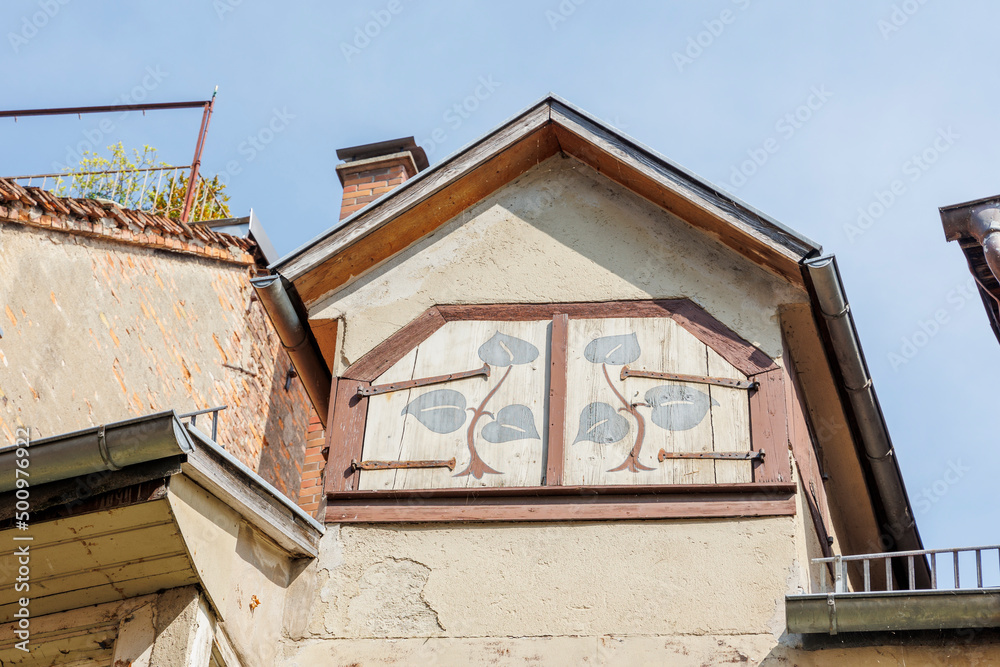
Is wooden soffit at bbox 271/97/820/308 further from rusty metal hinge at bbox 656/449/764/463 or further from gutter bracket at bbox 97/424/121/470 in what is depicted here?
gutter bracket at bbox 97/424/121/470

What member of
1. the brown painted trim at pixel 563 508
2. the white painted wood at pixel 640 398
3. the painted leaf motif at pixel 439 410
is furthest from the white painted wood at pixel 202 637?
the white painted wood at pixel 640 398

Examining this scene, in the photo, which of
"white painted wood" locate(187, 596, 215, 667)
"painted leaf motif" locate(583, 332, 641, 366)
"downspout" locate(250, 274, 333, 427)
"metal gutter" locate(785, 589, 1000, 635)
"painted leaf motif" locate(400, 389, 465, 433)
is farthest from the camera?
"downspout" locate(250, 274, 333, 427)

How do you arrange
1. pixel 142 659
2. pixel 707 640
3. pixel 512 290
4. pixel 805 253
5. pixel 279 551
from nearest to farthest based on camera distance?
pixel 142 659 → pixel 707 640 → pixel 279 551 → pixel 805 253 → pixel 512 290

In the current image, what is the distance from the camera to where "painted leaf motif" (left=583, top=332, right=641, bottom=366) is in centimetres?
667

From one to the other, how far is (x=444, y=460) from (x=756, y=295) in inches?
84.6

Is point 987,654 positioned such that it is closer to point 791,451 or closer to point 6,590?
point 791,451

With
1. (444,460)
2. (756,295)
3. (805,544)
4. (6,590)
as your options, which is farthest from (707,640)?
(6,590)

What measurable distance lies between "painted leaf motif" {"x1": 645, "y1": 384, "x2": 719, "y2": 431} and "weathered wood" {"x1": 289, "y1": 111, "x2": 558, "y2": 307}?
6.62ft

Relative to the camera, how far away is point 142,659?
513cm

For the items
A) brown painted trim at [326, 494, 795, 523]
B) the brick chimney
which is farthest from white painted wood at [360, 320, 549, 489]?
the brick chimney

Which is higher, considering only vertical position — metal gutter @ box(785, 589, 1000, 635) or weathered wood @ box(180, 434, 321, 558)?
weathered wood @ box(180, 434, 321, 558)

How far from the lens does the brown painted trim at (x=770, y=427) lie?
612 cm

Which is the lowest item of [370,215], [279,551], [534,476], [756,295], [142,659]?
[142,659]

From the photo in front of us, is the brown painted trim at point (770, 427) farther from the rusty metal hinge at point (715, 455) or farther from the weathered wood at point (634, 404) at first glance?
the weathered wood at point (634, 404)
